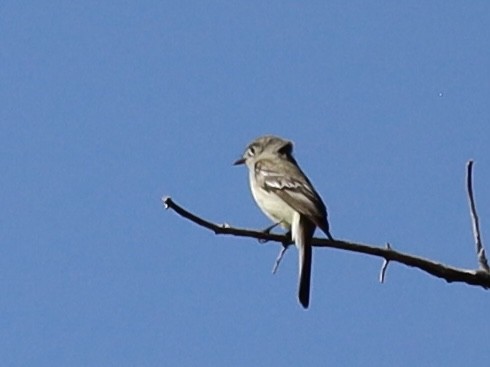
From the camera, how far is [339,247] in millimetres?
6043

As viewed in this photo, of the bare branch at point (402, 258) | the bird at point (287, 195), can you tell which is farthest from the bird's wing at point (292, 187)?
the bare branch at point (402, 258)

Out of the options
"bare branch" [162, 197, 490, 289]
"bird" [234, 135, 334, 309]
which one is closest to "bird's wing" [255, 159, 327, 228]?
"bird" [234, 135, 334, 309]

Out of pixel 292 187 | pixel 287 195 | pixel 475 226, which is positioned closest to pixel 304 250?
pixel 287 195

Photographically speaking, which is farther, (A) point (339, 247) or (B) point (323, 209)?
(B) point (323, 209)

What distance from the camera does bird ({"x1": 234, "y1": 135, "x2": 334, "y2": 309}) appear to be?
908cm

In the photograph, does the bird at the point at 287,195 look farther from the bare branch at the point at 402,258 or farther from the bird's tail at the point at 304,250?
the bare branch at the point at 402,258

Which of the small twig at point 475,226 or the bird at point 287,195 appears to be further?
the bird at point 287,195

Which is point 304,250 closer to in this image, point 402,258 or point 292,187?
point 292,187

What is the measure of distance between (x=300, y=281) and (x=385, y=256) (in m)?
3.00

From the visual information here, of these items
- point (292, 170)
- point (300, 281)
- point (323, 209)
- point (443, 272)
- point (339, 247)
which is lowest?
point (443, 272)

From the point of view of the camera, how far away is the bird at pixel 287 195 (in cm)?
908

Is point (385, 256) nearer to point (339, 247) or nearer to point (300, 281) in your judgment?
point (339, 247)

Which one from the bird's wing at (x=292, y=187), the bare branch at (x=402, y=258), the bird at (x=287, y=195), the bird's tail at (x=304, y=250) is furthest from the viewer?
the bird's wing at (x=292, y=187)

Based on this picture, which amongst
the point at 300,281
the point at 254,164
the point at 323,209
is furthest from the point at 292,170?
the point at 300,281
